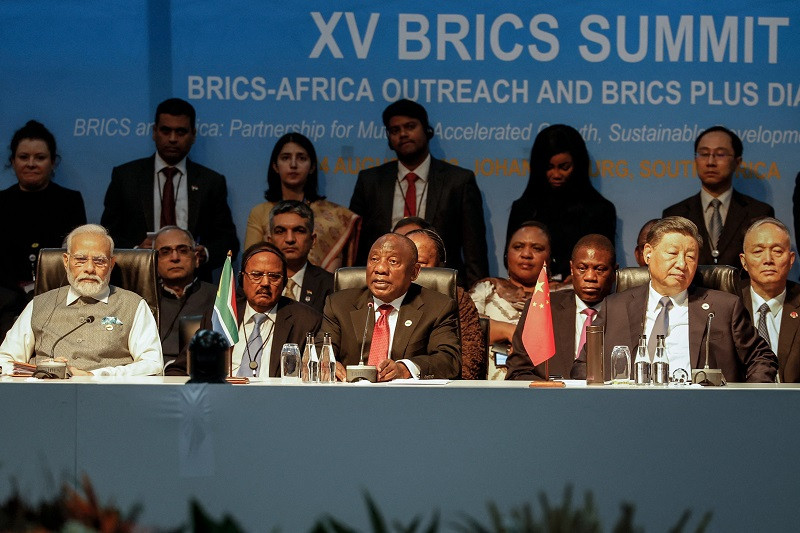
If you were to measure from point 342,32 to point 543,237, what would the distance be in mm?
1666

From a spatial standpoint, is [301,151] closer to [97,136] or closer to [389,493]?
[97,136]

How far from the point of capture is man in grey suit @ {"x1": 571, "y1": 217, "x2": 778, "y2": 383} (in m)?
4.70

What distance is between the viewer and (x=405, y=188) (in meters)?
7.10

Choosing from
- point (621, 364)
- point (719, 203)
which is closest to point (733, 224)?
point (719, 203)

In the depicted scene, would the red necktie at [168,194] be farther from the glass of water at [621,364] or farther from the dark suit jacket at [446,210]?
the glass of water at [621,364]

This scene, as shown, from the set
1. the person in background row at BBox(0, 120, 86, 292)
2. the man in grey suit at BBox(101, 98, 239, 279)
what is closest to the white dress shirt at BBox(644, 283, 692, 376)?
the man in grey suit at BBox(101, 98, 239, 279)

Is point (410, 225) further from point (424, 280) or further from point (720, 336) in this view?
point (720, 336)

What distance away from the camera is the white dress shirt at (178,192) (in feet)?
23.2

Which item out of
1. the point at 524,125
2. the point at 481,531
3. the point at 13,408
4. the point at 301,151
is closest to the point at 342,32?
the point at 301,151

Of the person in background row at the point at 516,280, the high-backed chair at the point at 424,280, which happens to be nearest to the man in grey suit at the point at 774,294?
the person in background row at the point at 516,280

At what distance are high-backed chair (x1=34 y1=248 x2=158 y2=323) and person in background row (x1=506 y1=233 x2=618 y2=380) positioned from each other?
1608 mm

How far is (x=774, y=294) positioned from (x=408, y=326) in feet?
5.62

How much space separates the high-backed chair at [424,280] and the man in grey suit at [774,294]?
1317 mm

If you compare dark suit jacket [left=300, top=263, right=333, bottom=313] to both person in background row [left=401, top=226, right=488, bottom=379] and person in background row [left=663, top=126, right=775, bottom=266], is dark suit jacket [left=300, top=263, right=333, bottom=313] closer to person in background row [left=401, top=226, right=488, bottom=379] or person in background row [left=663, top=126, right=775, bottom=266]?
person in background row [left=401, top=226, right=488, bottom=379]
